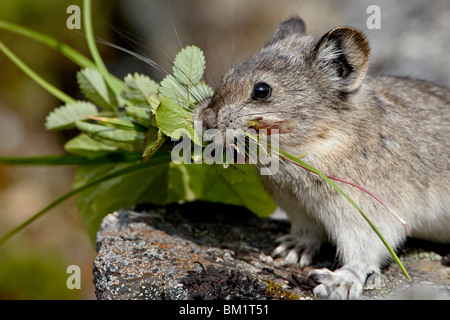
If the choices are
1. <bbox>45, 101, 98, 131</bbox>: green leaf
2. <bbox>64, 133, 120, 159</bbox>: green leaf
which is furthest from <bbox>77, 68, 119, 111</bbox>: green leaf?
<bbox>64, 133, 120, 159</bbox>: green leaf

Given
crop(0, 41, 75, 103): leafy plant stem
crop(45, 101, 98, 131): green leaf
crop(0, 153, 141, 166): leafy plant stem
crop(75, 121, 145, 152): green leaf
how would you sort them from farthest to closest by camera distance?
crop(0, 41, 75, 103): leafy plant stem < crop(45, 101, 98, 131): green leaf < crop(0, 153, 141, 166): leafy plant stem < crop(75, 121, 145, 152): green leaf

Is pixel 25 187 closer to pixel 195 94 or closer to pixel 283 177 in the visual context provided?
pixel 195 94

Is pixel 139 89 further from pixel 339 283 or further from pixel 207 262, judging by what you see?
pixel 339 283

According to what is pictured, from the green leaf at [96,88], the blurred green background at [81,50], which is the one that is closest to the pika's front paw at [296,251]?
the green leaf at [96,88]

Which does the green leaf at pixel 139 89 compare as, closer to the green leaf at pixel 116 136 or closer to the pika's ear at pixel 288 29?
the green leaf at pixel 116 136

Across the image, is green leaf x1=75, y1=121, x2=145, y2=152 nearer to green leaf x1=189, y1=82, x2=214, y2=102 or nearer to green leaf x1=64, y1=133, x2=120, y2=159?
green leaf x1=64, y1=133, x2=120, y2=159
